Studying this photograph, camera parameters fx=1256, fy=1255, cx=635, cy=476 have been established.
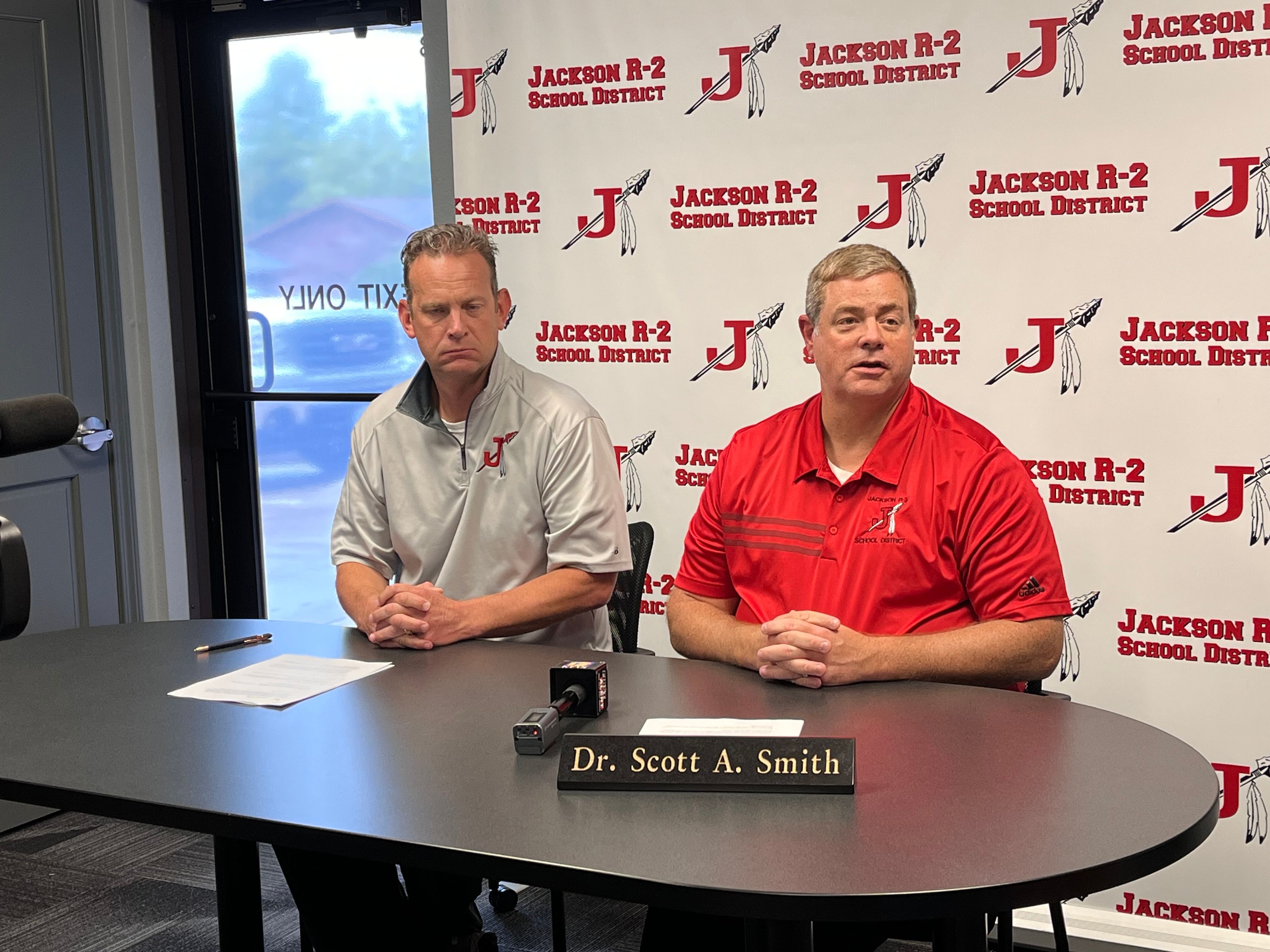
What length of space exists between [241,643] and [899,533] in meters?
1.19

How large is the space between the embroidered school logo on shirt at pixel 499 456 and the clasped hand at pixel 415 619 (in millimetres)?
360

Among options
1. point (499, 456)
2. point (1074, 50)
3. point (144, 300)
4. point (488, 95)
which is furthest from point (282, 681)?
point (144, 300)

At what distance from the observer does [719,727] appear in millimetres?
1676

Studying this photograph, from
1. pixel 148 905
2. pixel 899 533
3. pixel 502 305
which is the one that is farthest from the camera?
pixel 148 905

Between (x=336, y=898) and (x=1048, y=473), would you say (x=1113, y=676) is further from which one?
(x=336, y=898)

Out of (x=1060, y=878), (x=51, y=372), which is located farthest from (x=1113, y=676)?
(x=51, y=372)

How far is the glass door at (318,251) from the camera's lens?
13.0ft

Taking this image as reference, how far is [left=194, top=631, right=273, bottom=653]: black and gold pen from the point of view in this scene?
225 centimetres

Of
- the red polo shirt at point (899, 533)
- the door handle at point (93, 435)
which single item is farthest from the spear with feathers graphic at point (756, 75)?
the door handle at point (93, 435)

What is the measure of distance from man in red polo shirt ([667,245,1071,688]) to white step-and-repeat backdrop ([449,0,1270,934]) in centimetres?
82

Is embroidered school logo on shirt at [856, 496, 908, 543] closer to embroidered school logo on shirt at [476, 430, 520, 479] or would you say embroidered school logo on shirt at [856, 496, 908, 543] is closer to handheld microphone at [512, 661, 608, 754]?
handheld microphone at [512, 661, 608, 754]

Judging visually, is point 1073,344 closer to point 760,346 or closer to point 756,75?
point 760,346

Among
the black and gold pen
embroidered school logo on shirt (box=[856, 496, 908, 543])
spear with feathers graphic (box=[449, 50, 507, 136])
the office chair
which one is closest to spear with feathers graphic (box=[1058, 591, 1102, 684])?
the office chair

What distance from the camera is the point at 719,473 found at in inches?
93.4
